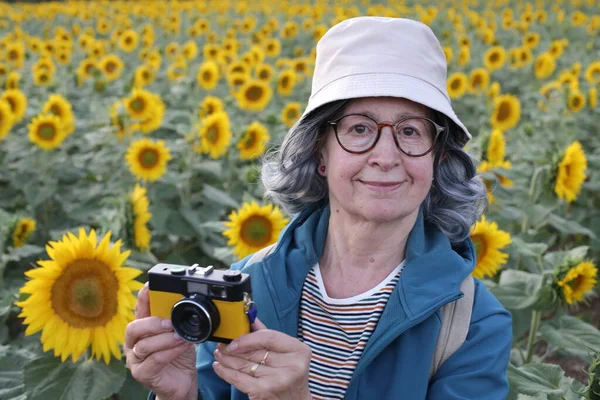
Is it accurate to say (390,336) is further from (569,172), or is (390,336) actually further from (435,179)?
(569,172)

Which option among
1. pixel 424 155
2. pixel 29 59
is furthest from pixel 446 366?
pixel 29 59

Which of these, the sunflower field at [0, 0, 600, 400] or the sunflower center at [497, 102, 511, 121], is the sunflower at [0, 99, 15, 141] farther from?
the sunflower center at [497, 102, 511, 121]

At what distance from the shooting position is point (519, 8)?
40.6ft

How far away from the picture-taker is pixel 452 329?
55.3 inches

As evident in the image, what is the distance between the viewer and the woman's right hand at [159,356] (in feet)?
4.25

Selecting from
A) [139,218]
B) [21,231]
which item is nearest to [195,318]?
[139,218]

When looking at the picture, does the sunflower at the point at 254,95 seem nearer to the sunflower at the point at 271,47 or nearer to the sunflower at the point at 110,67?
the sunflower at the point at 110,67

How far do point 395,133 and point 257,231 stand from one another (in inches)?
47.3

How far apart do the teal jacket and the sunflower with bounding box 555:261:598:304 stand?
75 centimetres

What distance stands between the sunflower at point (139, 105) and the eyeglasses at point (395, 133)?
2.76 metres

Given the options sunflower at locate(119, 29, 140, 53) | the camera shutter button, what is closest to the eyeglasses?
the camera shutter button

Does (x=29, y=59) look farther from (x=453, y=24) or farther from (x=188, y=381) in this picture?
(x=188, y=381)

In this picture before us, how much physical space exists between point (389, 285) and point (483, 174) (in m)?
1.19

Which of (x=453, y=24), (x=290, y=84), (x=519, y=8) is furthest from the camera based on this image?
(x=519, y=8)
